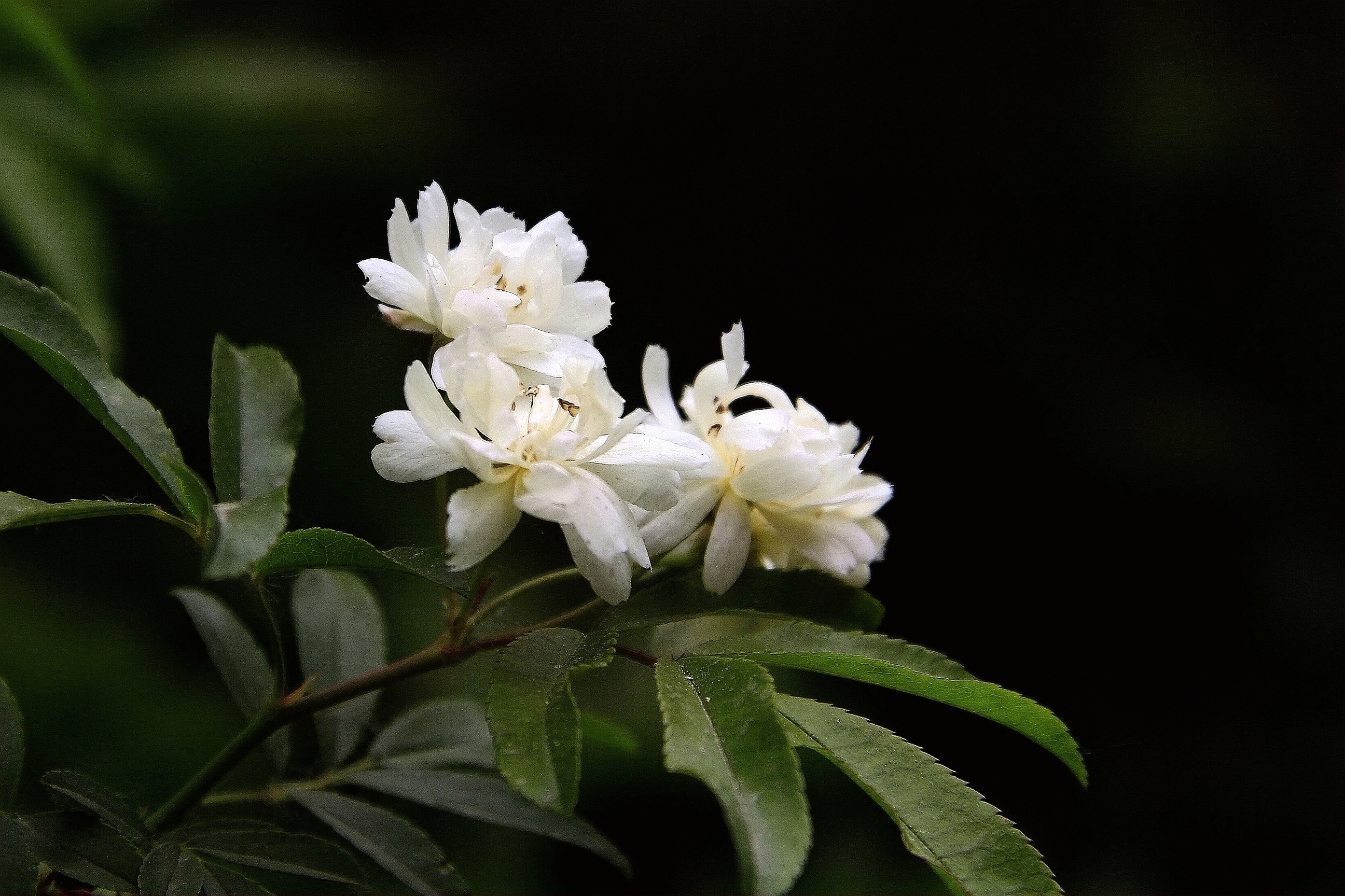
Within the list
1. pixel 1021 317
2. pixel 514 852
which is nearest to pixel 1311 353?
pixel 1021 317

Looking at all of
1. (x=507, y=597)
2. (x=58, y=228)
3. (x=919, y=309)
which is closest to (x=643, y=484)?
(x=507, y=597)

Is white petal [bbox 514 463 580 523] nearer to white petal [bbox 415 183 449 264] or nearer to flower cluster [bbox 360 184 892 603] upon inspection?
flower cluster [bbox 360 184 892 603]

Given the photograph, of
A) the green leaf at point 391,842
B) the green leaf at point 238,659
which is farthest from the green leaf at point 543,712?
the green leaf at point 238,659

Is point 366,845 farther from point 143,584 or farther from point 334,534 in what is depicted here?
point 143,584

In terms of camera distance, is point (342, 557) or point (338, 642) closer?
point (342, 557)

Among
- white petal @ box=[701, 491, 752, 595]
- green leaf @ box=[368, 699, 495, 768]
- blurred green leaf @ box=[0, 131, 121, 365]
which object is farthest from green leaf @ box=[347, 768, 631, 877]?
blurred green leaf @ box=[0, 131, 121, 365]

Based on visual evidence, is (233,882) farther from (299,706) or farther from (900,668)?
(900,668)
